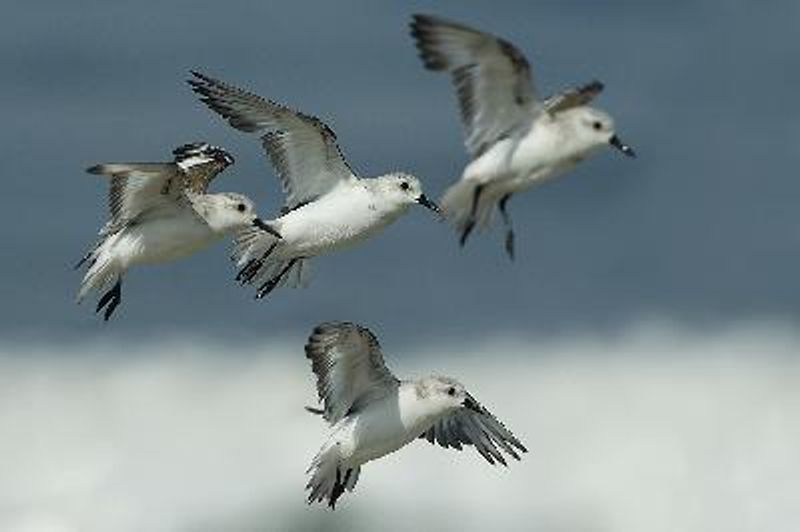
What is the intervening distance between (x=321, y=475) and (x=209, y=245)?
9.85ft

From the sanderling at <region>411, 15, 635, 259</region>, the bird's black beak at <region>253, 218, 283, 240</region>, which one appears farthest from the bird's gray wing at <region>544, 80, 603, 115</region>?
the bird's black beak at <region>253, 218, 283, 240</region>

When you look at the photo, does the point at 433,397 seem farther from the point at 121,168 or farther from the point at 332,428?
the point at 121,168

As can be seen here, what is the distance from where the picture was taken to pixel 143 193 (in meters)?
32.1

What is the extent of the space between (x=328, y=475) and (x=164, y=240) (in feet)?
10.7

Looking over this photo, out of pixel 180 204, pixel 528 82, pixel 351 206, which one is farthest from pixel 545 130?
pixel 180 204

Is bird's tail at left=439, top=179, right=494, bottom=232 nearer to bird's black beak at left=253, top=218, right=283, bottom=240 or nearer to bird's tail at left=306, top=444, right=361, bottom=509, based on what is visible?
bird's black beak at left=253, top=218, right=283, bottom=240

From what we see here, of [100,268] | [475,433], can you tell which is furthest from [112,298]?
[475,433]

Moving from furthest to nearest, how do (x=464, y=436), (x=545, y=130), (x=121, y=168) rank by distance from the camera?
(x=464, y=436)
(x=121, y=168)
(x=545, y=130)

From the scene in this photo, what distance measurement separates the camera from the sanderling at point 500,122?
2655 centimetres

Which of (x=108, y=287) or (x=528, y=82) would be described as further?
(x=108, y=287)

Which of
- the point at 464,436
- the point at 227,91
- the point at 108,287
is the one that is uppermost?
the point at 227,91

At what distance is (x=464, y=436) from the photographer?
3409 cm

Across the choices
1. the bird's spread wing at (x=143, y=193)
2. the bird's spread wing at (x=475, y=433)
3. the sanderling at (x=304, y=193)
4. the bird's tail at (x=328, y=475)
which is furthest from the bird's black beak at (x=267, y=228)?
the bird's spread wing at (x=475, y=433)

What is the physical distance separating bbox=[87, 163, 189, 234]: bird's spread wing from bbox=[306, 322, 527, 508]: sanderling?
7.87 ft
